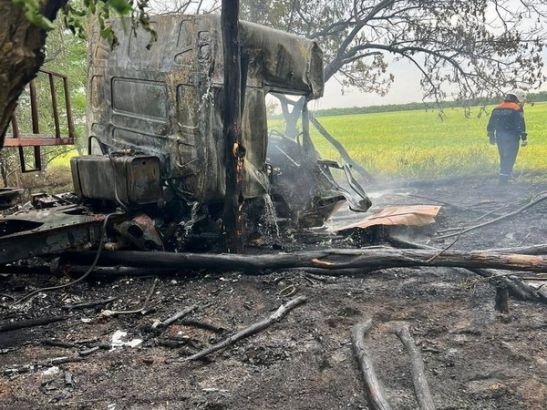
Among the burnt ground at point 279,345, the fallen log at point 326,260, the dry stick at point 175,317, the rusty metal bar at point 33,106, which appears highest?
the rusty metal bar at point 33,106

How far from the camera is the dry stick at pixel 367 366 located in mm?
2965

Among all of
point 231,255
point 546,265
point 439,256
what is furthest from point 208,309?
point 546,265

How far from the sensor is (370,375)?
129 inches

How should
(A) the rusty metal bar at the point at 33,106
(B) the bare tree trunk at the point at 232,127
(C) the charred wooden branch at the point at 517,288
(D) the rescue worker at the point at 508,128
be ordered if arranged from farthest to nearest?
1. (D) the rescue worker at the point at 508,128
2. (B) the bare tree trunk at the point at 232,127
3. (A) the rusty metal bar at the point at 33,106
4. (C) the charred wooden branch at the point at 517,288

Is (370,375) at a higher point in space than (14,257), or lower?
lower

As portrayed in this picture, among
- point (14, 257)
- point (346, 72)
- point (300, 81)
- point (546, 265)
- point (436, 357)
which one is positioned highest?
point (346, 72)

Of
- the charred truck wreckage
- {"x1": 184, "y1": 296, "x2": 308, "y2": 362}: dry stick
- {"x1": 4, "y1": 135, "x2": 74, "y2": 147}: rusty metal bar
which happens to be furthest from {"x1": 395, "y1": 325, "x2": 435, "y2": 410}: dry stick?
Result: {"x1": 4, "y1": 135, "x2": 74, "y2": 147}: rusty metal bar

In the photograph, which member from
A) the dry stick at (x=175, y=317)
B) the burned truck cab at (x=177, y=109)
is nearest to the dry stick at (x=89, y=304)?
the dry stick at (x=175, y=317)

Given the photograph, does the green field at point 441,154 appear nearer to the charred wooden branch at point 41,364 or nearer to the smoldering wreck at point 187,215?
the smoldering wreck at point 187,215

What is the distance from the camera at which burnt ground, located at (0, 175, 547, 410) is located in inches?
126

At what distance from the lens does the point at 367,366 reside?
11.1ft

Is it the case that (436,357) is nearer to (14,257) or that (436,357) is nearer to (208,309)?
(208,309)

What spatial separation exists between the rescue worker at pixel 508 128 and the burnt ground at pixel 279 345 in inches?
321

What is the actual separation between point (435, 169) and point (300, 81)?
10432 mm
